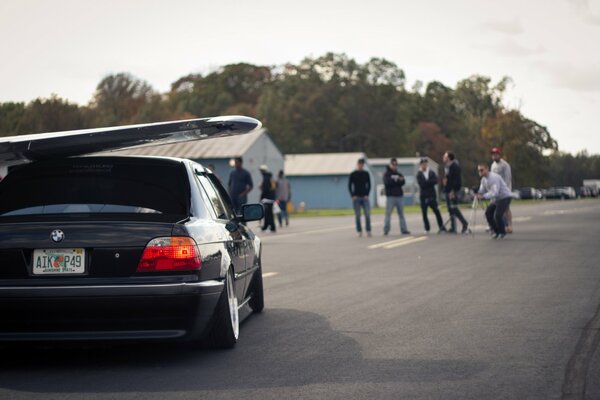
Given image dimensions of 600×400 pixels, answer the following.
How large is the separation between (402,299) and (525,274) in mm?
3397

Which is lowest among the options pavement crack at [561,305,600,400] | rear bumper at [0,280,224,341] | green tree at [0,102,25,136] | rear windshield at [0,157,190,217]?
pavement crack at [561,305,600,400]

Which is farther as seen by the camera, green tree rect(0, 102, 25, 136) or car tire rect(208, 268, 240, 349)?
green tree rect(0, 102, 25, 136)

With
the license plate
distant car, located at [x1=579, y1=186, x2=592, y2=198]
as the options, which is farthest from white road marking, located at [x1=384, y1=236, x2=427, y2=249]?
distant car, located at [x1=579, y1=186, x2=592, y2=198]

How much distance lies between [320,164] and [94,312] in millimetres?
90221

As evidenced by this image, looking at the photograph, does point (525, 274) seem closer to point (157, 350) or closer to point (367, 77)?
point (157, 350)

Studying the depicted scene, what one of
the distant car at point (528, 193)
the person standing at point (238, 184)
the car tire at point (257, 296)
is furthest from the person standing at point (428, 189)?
the distant car at point (528, 193)

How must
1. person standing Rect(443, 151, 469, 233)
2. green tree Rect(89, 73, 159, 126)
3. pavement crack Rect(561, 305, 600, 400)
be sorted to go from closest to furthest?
1. pavement crack Rect(561, 305, 600, 400)
2. person standing Rect(443, 151, 469, 233)
3. green tree Rect(89, 73, 159, 126)

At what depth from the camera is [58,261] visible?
6.76 meters

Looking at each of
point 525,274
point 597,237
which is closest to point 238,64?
point 597,237

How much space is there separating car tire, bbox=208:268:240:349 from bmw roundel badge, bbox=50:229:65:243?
1.20 metres

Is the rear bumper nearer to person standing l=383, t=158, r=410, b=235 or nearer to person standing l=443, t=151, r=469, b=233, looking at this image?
person standing l=443, t=151, r=469, b=233

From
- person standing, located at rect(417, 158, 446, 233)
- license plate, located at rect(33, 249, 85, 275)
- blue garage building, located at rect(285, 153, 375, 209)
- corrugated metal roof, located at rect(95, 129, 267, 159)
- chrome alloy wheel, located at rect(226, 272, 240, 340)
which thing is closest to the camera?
license plate, located at rect(33, 249, 85, 275)

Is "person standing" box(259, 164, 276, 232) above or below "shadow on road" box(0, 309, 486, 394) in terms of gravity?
above

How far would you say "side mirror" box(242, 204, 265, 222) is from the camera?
361 inches
